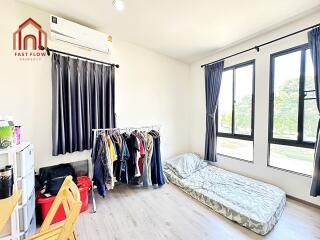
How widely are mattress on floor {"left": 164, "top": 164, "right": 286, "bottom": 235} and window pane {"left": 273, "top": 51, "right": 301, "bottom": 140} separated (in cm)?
89

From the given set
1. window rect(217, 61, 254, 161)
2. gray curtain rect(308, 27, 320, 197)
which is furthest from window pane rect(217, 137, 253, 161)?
gray curtain rect(308, 27, 320, 197)

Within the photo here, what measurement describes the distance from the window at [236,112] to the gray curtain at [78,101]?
2224mm

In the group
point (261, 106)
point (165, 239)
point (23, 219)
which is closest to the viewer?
point (23, 219)

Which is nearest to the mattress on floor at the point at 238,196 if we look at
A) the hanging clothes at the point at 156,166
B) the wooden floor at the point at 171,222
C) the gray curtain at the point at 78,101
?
the wooden floor at the point at 171,222

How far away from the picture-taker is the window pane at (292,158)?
2.36m

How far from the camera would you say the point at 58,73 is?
2.40 metres

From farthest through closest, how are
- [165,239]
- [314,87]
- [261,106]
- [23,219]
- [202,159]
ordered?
[202,159]
[261,106]
[314,87]
[165,239]
[23,219]

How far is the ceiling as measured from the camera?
82.4 inches

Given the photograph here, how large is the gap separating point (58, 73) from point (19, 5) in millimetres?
972

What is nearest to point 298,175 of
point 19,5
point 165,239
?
point 165,239

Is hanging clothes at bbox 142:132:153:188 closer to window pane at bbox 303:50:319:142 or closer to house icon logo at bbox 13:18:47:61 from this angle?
house icon logo at bbox 13:18:47:61

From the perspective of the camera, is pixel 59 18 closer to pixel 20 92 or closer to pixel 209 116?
pixel 20 92

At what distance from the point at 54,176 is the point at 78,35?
2.01 meters

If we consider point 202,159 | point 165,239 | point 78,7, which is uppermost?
point 78,7
